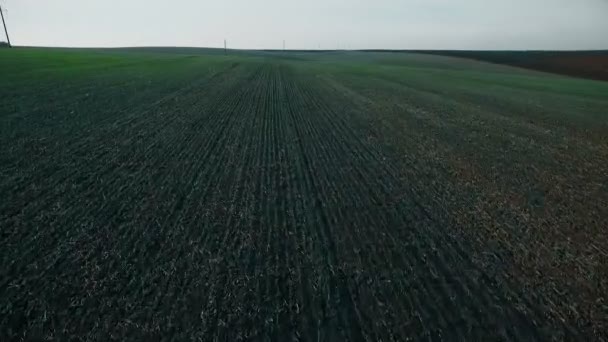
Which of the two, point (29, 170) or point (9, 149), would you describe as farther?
point (9, 149)

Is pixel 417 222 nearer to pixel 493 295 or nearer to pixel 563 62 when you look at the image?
pixel 493 295

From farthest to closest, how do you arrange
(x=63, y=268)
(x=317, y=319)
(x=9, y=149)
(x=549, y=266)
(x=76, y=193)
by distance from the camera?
1. (x=9, y=149)
2. (x=76, y=193)
3. (x=549, y=266)
4. (x=63, y=268)
5. (x=317, y=319)

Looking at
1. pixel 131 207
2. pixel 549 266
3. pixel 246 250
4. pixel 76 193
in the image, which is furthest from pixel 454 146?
pixel 76 193

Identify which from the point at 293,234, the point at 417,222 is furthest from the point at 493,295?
the point at 293,234

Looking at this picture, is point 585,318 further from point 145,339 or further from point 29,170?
point 29,170

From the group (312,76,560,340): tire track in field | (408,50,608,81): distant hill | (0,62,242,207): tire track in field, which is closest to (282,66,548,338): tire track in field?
(312,76,560,340): tire track in field

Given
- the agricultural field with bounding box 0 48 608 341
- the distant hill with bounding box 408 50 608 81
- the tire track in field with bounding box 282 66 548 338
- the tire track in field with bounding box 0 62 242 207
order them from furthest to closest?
1. the distant hill with bounding box 408 50 608 81
2. the tire track in field with bounding box 0 62 242 207
3. the tire track in field with bounding box 282 66 548 338
4. the agricultural field with bounding box 0 48 608 341

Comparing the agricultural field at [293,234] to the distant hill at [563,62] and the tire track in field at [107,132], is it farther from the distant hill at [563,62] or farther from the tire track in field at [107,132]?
the distant hill at [563,62]

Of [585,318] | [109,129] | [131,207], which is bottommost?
[585,318]

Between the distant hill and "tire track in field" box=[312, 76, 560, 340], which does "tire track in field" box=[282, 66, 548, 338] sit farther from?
the distant hill
